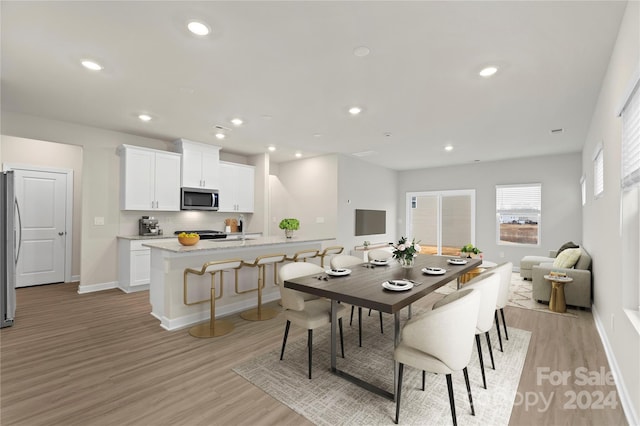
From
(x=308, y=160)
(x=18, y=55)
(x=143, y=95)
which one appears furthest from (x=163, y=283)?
(x=308, y=160)

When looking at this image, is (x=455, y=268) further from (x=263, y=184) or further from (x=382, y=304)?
(x=263, y=184)

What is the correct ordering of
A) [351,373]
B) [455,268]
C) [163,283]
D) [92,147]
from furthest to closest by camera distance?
[92,147] < [163,283] < [455,268] < [351,373]

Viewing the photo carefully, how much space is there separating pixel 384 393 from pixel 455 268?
1.54 meters

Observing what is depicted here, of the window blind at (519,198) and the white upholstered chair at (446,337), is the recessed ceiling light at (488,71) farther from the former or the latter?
the window blind at (519,198)

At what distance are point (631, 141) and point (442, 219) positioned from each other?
21.9ft

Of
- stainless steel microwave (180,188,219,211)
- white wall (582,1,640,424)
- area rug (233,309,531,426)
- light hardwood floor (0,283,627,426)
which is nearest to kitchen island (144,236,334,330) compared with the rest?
light hardwood floor (0,283,627,426)

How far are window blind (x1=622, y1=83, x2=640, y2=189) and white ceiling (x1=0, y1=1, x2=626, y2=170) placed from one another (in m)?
0.71

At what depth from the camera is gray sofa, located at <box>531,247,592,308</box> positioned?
13.2 feet

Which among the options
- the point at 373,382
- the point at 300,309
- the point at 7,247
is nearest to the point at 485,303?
the point at 373,382

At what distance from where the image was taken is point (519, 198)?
7.17 metres

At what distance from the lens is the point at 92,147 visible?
16.3 feet

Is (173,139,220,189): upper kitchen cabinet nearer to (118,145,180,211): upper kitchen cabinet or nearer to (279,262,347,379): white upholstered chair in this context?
(118,145,180,211): upper kitchen cabinet

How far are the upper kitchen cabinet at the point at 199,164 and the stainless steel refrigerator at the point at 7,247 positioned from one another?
250cm

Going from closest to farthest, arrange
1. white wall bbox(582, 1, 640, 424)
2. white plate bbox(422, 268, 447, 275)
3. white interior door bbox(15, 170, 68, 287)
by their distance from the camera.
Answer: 1. white wall bbox(582, 1, 640, 424)
2. white plate bbox(422, 268, 447, 275)
3. white interior door bbox(15, 170, 68, 287)
